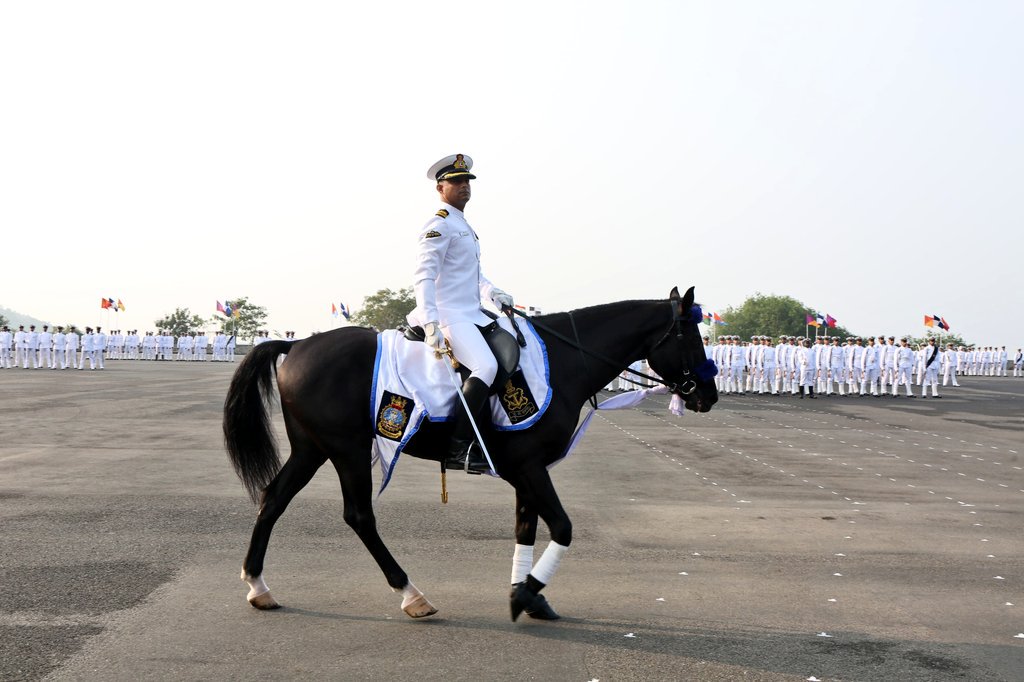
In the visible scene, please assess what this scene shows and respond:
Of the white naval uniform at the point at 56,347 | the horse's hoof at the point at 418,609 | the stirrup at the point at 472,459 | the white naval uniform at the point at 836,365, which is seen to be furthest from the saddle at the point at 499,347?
the white naval uniform at the point at 56,347

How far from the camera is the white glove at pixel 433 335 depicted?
19.7 ft

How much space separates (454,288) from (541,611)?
2176 millimetres

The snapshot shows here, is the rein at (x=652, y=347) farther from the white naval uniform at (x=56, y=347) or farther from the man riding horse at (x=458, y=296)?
the white naval uniform at (x=56, y=347)

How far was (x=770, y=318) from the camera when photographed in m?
109

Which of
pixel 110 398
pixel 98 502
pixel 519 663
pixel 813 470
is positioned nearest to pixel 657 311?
pixel 519 663

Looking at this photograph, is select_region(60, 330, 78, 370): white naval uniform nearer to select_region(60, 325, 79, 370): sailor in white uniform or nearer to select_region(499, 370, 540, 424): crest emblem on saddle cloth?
select_region(60, 325, 79, 370): sailor in white uniform

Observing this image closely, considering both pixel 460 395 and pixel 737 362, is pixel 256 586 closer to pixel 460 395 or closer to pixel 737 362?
pixel 460 395

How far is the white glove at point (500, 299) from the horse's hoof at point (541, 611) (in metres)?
2.03

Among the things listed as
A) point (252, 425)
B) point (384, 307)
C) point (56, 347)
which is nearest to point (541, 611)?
point (252, 425)

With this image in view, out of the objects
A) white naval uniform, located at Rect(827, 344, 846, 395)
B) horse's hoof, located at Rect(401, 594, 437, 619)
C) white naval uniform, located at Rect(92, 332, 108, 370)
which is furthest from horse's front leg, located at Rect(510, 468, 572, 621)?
white naval uniform, located at Rect(92, 332, 108, 370)

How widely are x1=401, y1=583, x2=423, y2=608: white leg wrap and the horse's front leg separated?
59 cm

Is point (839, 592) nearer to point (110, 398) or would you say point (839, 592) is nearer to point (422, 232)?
point (422, 232)

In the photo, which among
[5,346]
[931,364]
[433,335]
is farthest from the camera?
[5,346]

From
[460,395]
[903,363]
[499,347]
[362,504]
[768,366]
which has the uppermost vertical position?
[499,347]
